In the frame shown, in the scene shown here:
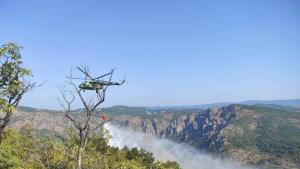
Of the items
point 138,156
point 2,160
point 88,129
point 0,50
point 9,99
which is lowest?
point 138,156

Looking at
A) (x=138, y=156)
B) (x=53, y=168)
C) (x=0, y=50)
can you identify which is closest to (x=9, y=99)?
(x=0, y=50)

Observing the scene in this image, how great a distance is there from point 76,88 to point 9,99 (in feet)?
21.1

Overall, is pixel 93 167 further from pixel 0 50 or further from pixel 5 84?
pixel 0 50

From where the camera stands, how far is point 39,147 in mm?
64250

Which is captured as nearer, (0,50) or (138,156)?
(0,50)

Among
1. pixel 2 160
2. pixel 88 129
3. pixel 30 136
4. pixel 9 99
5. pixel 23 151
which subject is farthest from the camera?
pixel 30 136

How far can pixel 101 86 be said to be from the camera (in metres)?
22.9

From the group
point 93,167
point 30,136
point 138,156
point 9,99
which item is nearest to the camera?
point 9,99

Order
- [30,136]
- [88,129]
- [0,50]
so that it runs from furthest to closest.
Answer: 1. [30,136]
2. [88,129]
3. [0,50]

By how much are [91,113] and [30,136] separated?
49.0m

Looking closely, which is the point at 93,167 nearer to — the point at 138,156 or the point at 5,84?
the point at 5,84

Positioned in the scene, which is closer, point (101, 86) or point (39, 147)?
point (101, 86)

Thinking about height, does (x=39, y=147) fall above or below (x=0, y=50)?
below

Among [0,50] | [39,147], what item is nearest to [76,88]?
[0,50]
